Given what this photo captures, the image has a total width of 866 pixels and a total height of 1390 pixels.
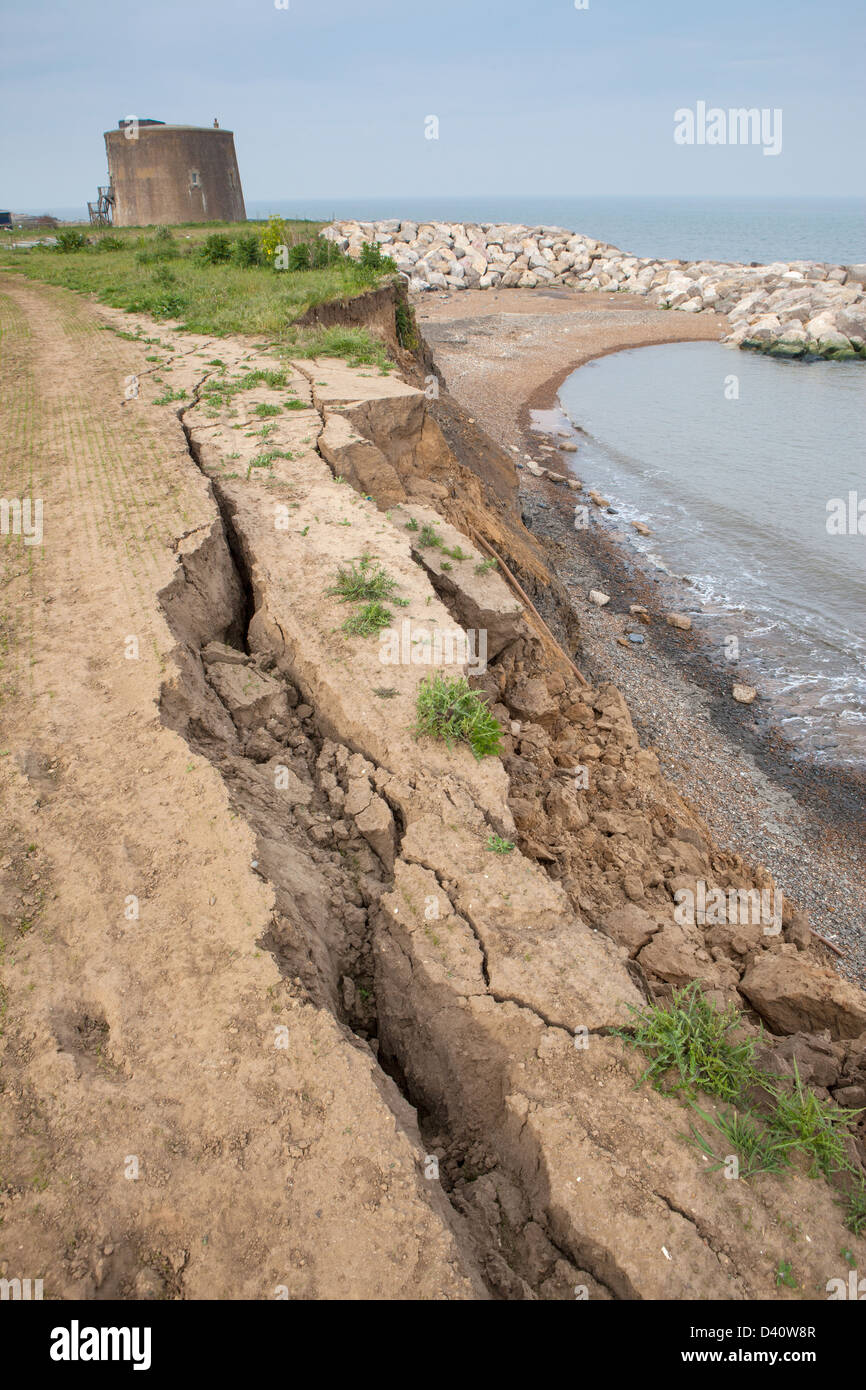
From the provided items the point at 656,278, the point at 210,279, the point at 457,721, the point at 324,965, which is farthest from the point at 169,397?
the point at 656,278

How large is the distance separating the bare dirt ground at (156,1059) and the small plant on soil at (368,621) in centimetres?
157

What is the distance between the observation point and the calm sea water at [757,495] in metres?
13.1

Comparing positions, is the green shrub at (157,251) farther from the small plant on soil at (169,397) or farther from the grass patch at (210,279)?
the small plant on soil at (169,397)

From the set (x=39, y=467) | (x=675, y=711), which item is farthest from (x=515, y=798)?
(x=39, y=467)

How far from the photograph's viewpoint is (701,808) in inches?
379

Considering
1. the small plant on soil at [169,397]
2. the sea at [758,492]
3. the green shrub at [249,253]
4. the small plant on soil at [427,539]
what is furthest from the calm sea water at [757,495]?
the green shrub at [249,253]

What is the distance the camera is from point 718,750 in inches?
432

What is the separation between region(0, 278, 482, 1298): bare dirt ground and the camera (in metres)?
3.14

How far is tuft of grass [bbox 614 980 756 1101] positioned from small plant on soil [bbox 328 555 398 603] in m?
4.37

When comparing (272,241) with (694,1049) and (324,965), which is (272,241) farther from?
(694,1049)

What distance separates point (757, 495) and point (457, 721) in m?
17.6
